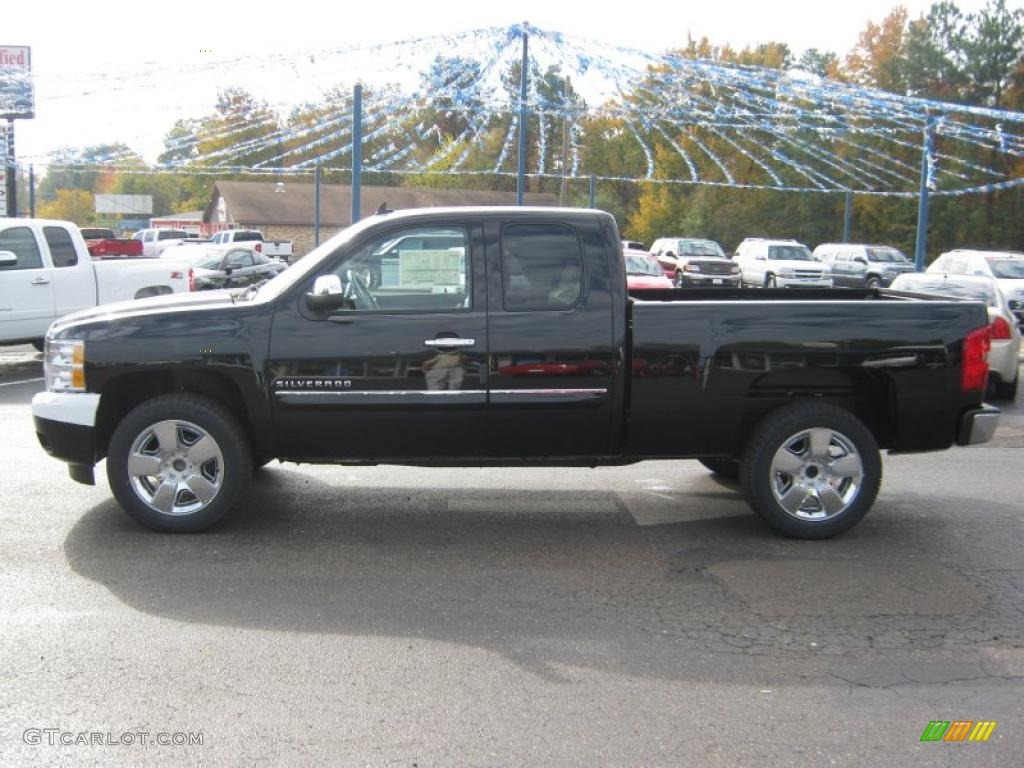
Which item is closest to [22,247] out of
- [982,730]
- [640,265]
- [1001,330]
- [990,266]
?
[1001,330]

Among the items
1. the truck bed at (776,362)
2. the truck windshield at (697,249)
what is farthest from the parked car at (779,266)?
the truck bed at (776,362)

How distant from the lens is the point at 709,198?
5103 centimetres

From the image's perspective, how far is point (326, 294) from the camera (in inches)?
226

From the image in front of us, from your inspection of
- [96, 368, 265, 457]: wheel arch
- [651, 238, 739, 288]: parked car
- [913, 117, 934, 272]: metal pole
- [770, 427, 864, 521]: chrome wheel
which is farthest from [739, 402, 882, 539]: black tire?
[651, 238, 739, 288]: parked car

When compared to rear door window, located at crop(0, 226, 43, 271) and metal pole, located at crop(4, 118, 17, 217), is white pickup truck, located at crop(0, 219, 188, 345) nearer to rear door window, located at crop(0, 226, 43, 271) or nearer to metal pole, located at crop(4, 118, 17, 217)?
rear door window, located at crop(0, 226, 43, 271)

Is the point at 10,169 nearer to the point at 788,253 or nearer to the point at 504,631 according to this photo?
the point at 788,253

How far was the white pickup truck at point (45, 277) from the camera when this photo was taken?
42.9 feet

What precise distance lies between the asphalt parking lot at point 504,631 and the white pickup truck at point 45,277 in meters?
6.78

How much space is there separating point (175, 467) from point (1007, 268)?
70.4 ft

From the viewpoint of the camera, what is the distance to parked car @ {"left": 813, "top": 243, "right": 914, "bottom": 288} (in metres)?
33.2

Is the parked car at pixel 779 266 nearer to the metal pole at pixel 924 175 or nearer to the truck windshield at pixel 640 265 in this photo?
the metal pole at pixel 924 175

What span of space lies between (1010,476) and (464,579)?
16.6 feet

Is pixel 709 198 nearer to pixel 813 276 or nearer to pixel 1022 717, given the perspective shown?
pixel 813 276

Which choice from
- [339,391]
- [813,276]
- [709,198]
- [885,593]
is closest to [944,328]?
[885,593]
